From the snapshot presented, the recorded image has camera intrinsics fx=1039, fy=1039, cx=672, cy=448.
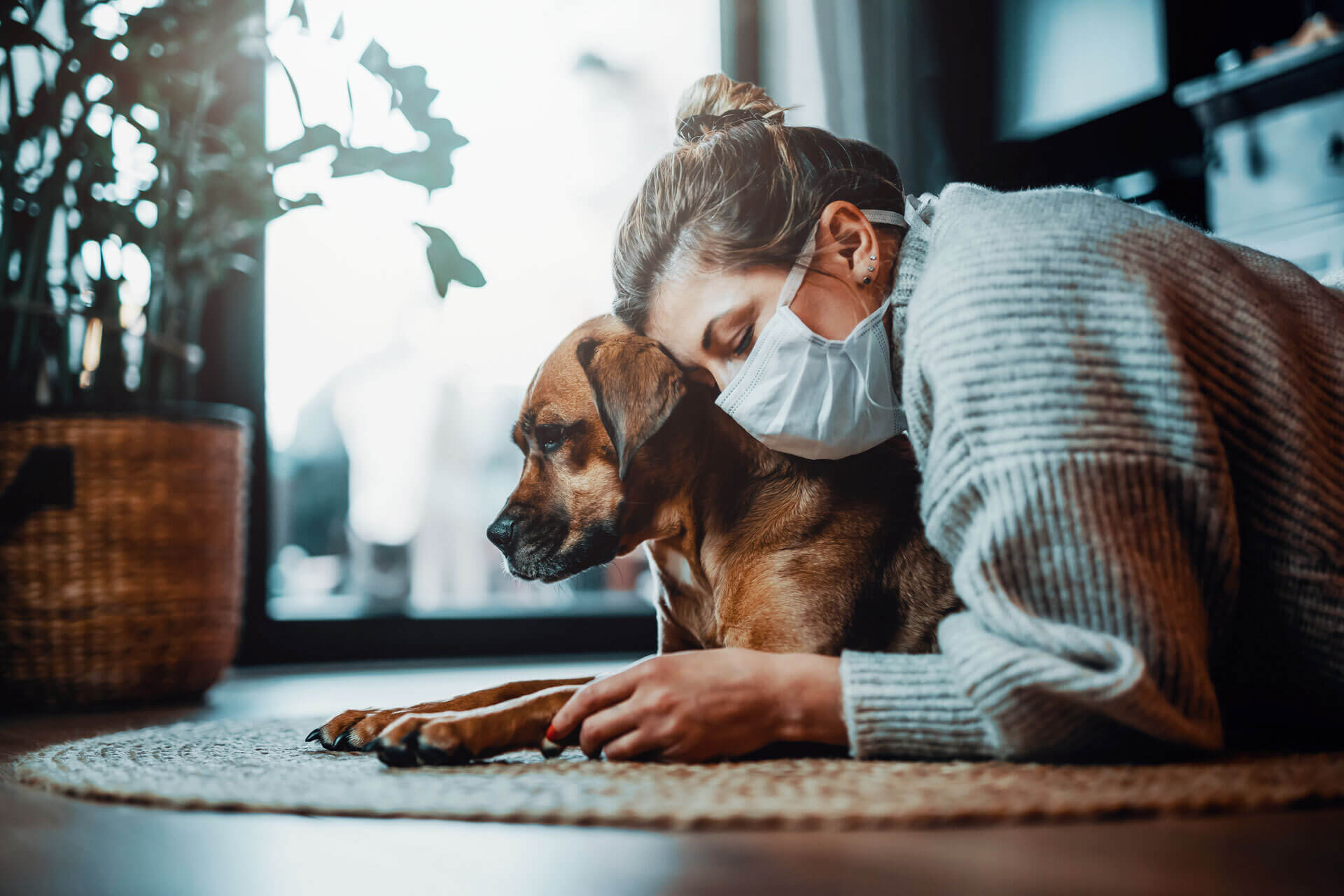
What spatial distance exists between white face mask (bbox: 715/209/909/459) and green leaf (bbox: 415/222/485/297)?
1.46ft

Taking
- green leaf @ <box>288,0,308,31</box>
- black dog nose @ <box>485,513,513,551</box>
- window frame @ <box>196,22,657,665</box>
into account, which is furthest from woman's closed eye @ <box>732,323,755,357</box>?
window frame @ <box>196,22,657,665</box>

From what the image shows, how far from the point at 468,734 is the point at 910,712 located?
1.13 feet

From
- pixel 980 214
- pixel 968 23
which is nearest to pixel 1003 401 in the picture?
pixel 980 214

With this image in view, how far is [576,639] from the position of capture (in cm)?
254

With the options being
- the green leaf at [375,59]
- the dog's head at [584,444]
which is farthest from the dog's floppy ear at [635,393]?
the green leaf at [375,59]

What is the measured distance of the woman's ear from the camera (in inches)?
39.2

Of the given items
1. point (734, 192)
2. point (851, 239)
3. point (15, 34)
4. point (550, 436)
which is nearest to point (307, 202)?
point (15, 34)

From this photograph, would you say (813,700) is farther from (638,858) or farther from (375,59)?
(375,59)

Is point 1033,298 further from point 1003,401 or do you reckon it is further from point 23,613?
point 23,613

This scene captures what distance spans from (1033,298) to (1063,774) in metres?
0.33

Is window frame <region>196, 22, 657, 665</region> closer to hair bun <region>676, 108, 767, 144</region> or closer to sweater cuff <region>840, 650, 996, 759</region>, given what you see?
hair bun <region>676, 108, 767, 144</region>

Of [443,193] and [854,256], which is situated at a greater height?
[443,193]

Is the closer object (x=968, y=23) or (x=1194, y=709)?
(x=1194, y=709)

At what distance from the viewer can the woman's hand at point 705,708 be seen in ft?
2.65
